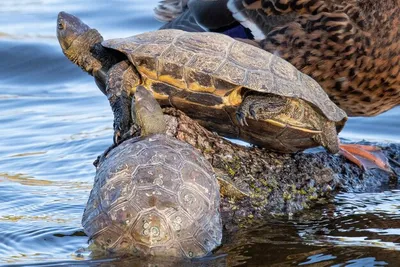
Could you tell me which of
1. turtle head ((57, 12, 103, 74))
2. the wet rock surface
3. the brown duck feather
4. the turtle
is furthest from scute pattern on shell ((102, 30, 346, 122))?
the brown duck feather

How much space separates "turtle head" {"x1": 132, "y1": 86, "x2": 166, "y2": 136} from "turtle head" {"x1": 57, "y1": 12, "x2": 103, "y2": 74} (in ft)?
3.56

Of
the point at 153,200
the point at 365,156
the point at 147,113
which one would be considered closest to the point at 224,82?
the point at 147,113

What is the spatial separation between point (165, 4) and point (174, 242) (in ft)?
14.4

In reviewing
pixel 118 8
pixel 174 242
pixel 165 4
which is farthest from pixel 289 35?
pixel 118 8

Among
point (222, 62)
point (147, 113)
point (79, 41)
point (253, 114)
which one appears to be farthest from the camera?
point (79, 41)

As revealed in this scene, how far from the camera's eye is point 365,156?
22.2ft

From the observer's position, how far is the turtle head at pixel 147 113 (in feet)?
17.5

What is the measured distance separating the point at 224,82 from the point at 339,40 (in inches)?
87.4

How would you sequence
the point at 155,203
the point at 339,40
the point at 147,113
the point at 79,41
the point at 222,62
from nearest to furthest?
the point at 155,203 < the point at 147,113 < the point at 222,62 < the point at 79,41 < the point at 339,40

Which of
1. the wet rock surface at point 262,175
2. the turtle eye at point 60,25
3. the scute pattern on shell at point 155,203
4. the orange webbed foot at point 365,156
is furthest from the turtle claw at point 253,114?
the turtle eye at point 60,25

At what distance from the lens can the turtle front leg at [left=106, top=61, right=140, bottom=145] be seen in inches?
227

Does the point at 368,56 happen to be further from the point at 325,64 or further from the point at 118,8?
the point at 118,8

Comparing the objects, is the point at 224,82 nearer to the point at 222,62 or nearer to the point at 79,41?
the point at 222,62

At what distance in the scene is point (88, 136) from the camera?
855 centimetres
